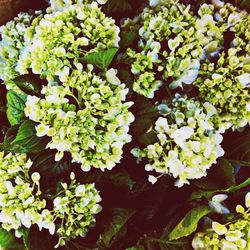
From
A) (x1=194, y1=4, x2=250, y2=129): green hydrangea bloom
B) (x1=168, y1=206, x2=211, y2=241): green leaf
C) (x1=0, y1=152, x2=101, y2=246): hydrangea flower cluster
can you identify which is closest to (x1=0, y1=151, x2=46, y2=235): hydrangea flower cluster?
(x1=0, y1=152, x2=101, y2=246): hydrangea flower cluster

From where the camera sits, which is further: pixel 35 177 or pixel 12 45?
pixel 12 45

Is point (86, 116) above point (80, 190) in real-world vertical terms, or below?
above

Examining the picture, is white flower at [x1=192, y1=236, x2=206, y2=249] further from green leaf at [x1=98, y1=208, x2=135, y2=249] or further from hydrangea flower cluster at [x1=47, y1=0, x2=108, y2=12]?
hydrangea flower cluster at [x1=47, y1=0, x2=108, y2=12]

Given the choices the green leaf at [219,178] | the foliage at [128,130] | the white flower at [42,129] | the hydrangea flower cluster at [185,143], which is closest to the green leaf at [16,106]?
the foliage at [128,130]

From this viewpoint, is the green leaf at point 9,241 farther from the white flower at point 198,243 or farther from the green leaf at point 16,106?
the white flower at point 198,243

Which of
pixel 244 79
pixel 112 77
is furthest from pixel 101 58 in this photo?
pixel 244 79

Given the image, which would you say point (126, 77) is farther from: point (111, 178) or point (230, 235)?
point (230, 235)
